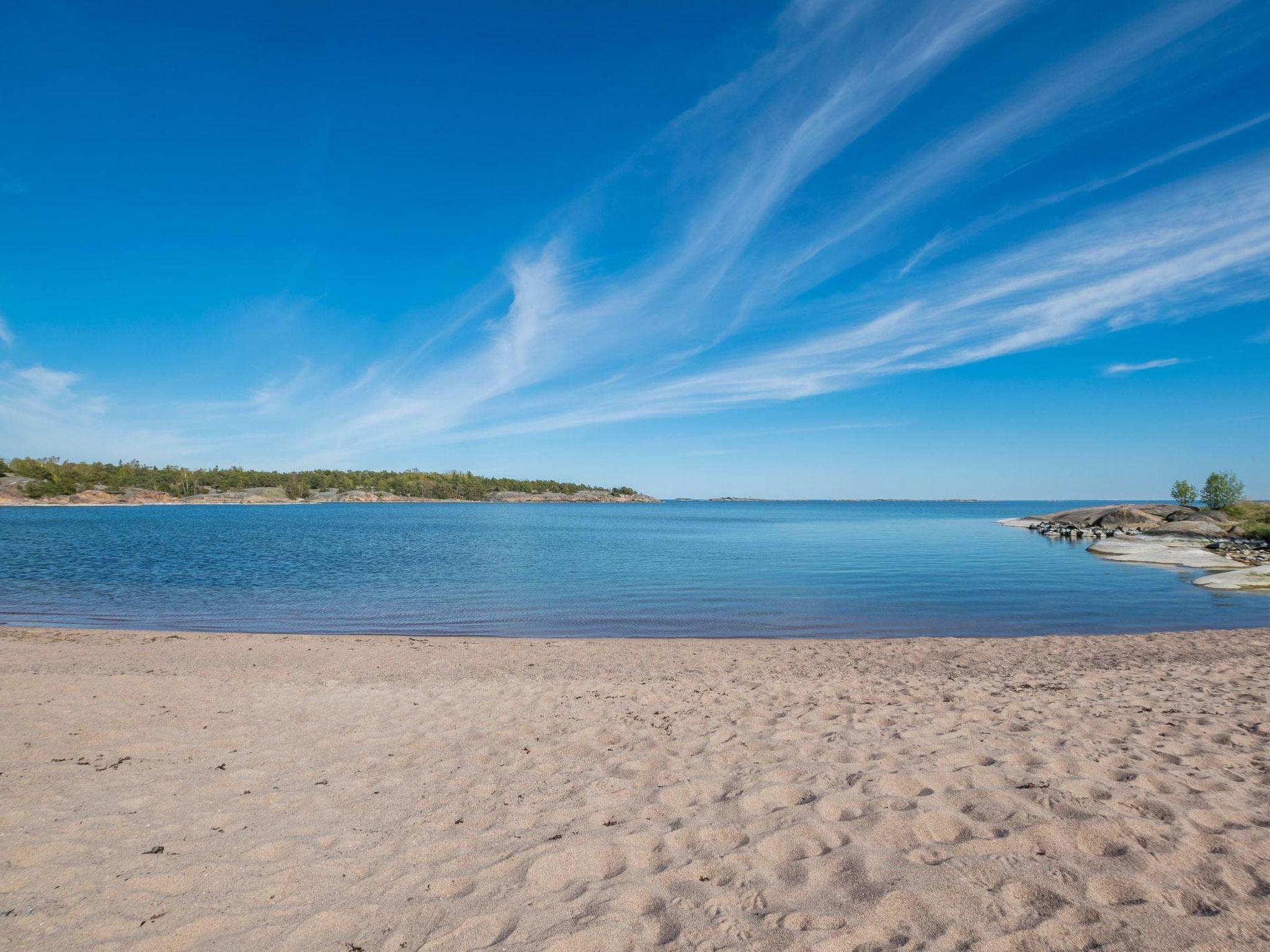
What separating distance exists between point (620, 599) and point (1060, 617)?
14.9 m

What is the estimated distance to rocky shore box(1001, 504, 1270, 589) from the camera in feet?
89.8

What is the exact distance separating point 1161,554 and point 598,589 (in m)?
34.3

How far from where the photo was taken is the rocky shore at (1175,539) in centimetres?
2736

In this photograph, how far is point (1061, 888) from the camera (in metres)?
4.50

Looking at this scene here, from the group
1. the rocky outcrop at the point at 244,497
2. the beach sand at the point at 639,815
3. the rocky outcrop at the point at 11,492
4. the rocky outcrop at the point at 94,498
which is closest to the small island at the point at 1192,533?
the beach sand at the point at 639,815

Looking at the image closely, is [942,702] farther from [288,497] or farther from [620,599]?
[288,497]

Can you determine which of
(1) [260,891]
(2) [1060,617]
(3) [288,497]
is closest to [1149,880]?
(1) [260,891]

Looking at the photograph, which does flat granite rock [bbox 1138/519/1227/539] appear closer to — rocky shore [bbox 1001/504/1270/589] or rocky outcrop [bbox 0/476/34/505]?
rocky shore [bbox 1001/504/1270/589]

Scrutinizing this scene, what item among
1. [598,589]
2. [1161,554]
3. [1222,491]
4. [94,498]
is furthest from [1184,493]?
[94,498]

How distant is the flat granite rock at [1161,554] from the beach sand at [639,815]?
2785cm

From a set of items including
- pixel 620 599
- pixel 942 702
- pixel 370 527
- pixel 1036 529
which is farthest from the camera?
pixel 370 527

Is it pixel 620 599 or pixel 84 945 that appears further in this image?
pixel 620 599

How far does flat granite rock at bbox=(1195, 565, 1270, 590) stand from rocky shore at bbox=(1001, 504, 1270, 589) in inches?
0.8

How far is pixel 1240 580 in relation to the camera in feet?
83.4
